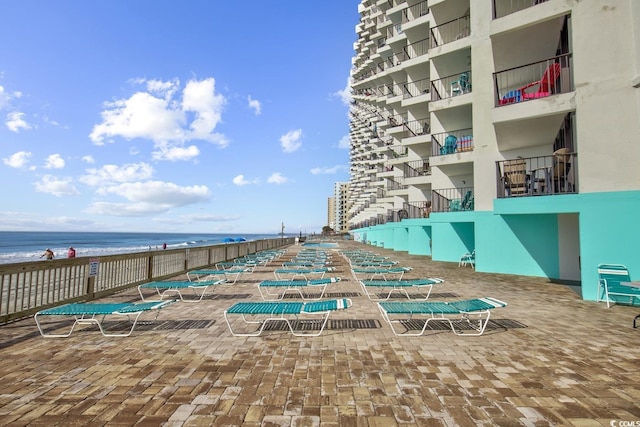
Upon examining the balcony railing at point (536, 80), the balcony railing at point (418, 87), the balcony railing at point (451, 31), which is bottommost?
the balcony railing at point (536, 80)

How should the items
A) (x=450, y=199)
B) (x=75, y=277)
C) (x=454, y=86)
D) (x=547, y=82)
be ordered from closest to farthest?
(x=75, y=277) → (x=547, y=82) → (x=454, y=86) → (x=450, y=199)

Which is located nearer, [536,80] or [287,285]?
[287,285]

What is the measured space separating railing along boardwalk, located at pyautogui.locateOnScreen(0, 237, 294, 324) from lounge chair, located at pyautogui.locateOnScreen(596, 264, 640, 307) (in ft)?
41.0

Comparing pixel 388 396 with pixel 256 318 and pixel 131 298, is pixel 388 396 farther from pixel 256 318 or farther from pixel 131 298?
pixel 131 298

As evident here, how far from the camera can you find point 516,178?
12.1 m

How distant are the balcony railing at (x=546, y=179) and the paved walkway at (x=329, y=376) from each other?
450cm

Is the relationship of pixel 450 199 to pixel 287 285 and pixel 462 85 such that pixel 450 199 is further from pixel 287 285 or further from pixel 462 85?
pixel 287 285

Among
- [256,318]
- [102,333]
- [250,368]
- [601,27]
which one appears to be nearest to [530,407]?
[250,368]

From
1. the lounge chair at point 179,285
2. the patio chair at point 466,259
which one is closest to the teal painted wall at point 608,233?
the patio chair at point 466,259

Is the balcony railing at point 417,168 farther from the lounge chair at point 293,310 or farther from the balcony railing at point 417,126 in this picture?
the lounge chair at point 293,310

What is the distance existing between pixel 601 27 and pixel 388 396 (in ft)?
37.1

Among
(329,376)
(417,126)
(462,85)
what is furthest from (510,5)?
(329,376)

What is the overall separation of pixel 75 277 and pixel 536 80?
58.1ft

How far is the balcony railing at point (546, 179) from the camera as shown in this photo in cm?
933
